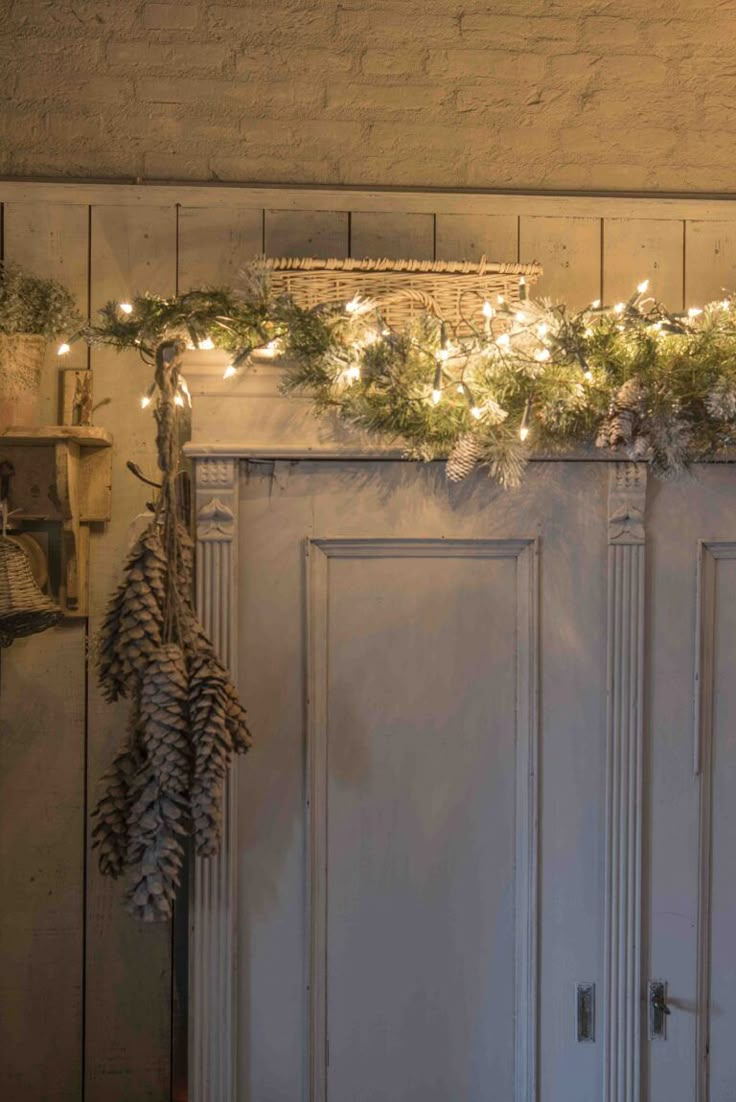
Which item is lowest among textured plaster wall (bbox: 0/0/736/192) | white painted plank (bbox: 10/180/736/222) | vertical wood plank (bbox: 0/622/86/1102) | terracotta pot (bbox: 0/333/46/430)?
vertical wood plank (bbox: 0/622/86/1102)

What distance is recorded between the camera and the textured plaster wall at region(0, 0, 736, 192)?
1611 mm

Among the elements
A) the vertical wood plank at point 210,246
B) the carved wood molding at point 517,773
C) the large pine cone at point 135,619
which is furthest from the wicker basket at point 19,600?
the vertical wood plank at point 210,246

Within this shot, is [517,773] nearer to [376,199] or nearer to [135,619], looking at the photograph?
[135,619]

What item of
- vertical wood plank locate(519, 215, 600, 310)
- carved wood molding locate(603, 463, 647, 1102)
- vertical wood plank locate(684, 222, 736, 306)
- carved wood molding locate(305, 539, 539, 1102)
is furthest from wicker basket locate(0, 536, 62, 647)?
vertical wood plank locate(684, 222, 736, 306)

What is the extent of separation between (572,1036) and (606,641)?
62cm

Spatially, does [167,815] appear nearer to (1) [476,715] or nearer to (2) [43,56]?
(1) [476,715]

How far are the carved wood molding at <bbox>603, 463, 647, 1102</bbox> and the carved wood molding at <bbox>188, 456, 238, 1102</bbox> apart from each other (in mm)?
576

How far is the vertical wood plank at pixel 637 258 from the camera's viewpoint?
65.5 inches

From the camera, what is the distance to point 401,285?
1.39 m

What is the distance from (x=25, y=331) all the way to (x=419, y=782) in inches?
38.6

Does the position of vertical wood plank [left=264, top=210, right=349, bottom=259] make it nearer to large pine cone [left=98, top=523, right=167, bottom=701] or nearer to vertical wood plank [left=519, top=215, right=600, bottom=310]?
vertical wood plank [left=519, top=215, right=600, bottom=310]

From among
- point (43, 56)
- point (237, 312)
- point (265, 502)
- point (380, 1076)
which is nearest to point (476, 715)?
point (265, 502)

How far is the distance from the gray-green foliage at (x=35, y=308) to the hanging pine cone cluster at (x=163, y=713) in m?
0.31

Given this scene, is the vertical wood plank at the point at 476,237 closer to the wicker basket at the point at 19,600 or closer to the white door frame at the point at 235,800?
the white door frame at the point at 235,800
